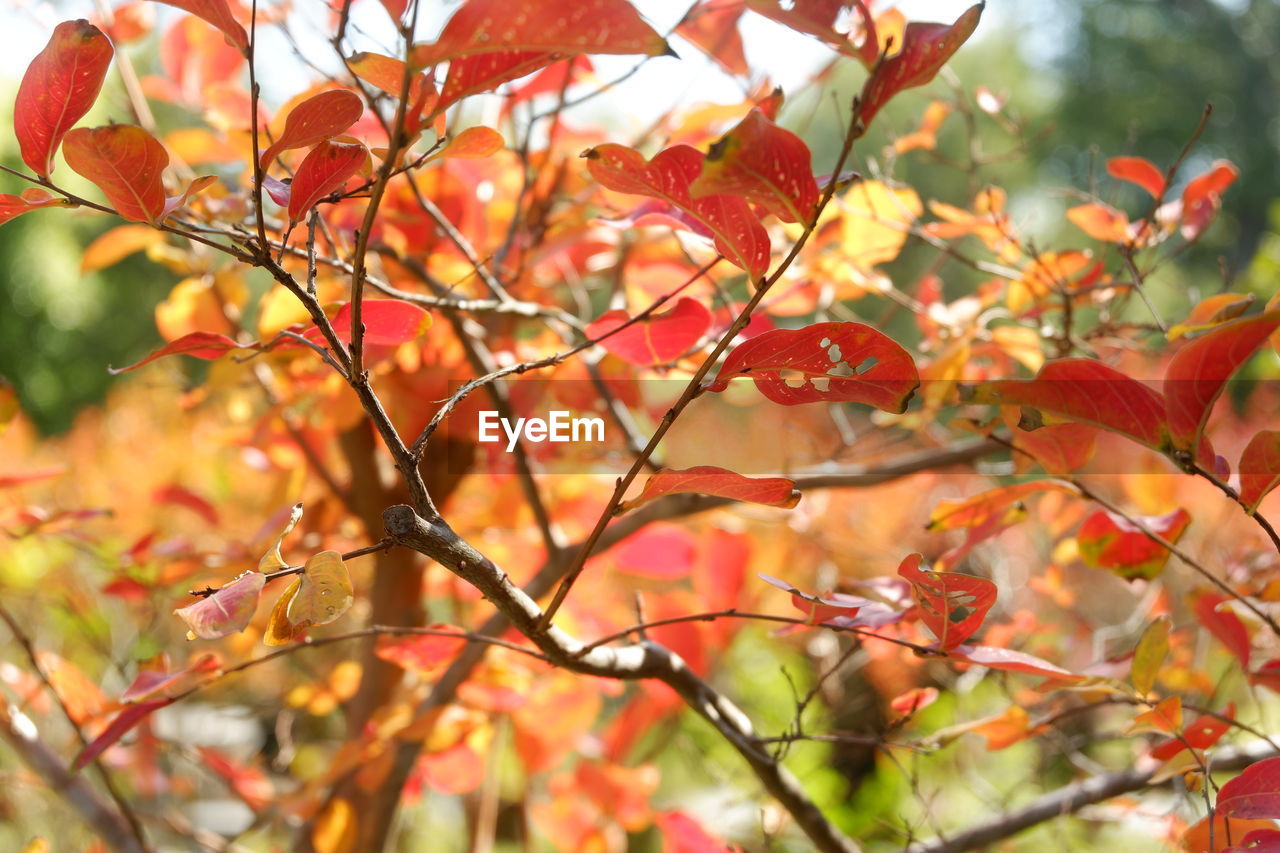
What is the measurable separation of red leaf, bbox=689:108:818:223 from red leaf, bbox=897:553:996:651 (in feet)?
0.52

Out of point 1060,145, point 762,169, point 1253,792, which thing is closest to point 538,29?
point 762,169

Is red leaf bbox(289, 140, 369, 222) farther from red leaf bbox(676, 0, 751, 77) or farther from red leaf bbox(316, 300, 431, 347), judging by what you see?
red leaf bbox(676, 0, 751, 77)

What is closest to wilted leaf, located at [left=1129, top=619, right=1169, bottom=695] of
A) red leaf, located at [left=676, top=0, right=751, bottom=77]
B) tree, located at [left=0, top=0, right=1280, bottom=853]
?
tree, located at [left=0, top=0, right=1280, bottom=853]

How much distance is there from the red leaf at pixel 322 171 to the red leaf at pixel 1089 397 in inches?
9.9

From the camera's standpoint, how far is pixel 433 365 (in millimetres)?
778

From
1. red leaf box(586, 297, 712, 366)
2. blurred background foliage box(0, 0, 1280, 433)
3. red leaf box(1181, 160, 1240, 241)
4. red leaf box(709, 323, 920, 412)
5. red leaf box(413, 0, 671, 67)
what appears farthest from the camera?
blurred background foliage box(0, 0, 1280, 433)

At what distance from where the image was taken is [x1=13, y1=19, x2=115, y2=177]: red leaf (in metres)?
0.31

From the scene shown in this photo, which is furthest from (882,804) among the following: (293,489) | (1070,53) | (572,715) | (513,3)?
(1070,53)

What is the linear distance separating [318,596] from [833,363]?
0.22 m

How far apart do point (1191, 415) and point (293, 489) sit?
0.79m

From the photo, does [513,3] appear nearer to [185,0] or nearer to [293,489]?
[185,0]

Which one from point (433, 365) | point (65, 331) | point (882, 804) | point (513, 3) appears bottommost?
point (882, 804)

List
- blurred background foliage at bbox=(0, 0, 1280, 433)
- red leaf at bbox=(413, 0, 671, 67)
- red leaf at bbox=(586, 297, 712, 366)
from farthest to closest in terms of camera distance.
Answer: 1. blurred background foliage at bbox=(0, 0, 1280, 433)
2. red leaf at bbox=(586, 297, 712, 366)
3. red leaf at bbox=(413, 0, 671, 67)

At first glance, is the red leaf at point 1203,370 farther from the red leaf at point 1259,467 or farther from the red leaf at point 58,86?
the red leaf at point 58,86
